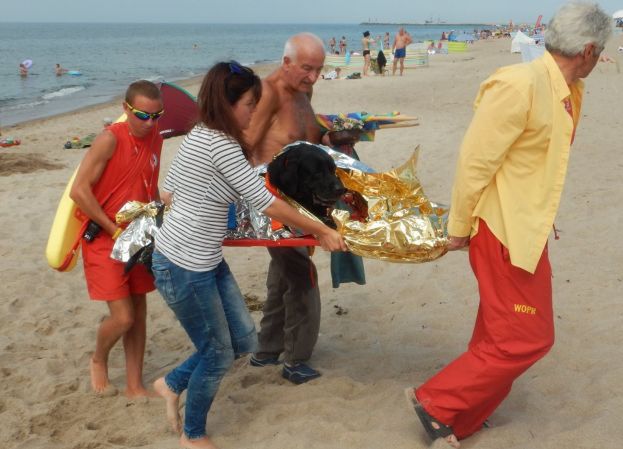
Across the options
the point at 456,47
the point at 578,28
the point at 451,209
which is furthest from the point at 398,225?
the point at 456,47

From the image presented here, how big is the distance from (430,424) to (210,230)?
1.35 meters

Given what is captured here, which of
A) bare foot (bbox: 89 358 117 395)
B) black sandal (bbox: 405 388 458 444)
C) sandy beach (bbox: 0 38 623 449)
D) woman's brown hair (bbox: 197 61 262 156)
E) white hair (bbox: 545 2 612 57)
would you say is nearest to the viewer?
white hair (bbox: 545 2 612 57)

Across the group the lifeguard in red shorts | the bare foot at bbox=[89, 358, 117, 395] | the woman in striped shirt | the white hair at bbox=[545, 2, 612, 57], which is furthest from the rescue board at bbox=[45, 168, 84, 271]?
the white hair at bbox=[545, 2, 612, 57]

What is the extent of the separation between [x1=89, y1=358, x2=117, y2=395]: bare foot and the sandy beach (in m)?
0.07

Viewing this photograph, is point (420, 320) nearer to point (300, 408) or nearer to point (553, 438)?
point (300, 408)

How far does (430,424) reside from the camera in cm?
314

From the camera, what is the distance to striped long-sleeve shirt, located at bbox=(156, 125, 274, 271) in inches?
115

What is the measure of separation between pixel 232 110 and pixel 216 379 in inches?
51.3

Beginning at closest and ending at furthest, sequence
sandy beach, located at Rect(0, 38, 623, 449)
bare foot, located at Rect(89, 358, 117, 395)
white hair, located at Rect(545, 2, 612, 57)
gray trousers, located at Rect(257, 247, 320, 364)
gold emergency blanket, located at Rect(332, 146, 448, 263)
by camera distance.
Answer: white hair, located at Rect(545, 2, 612, 57) < gold emergency blanket, located at Rect(332, 146, 448, 263) < sandy beach, located at Rect(0, 38, 623, 449) < gray trousers, located at Rect(257, 247, 320, 364) < bare foot, located at Rect(89, 358, 117, 395)

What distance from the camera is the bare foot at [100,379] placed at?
4.13m

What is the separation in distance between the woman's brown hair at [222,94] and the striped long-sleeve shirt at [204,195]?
0.15 ft

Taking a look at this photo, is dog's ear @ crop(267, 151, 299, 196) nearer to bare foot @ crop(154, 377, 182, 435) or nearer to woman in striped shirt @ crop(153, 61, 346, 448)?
woman in striped shirt @ crop(153, 61, 346, 448)

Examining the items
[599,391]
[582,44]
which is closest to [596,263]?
[599,391]

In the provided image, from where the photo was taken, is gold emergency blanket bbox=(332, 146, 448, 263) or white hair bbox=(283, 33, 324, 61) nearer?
gold emergency blanket bbox=(332, 146, 448, 263)
